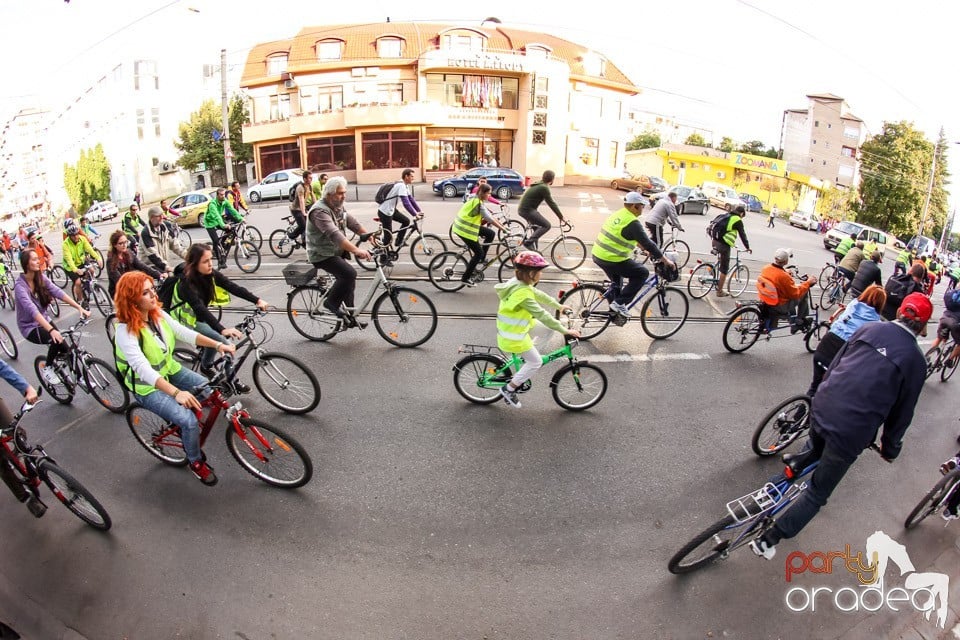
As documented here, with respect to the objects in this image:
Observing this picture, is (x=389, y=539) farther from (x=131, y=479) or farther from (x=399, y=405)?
(x=131, y=479)

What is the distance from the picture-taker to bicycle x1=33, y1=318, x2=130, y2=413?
5.95m

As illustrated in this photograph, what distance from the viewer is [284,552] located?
13.4ft

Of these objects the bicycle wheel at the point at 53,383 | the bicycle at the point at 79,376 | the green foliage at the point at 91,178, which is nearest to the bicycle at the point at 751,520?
the bicycle at the point at 79,376

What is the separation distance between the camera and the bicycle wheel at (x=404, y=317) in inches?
286

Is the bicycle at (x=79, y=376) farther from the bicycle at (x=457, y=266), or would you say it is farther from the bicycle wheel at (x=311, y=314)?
the bicycle at (x=457, y=266)

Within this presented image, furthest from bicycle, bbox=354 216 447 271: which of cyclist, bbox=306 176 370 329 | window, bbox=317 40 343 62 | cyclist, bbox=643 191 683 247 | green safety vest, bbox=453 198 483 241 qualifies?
window, bbox=317 40 343 62

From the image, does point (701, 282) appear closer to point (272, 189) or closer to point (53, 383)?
point (53, 383)

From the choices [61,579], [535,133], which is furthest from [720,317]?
[535,133]

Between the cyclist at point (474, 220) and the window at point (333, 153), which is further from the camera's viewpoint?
the window at point (333, 153)

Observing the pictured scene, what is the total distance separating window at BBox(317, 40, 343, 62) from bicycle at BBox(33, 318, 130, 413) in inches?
1428

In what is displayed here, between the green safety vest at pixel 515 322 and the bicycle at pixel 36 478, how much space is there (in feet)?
12.1

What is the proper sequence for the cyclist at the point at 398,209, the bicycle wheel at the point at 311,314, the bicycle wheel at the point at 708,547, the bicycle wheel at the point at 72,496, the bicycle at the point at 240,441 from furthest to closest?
the cyclist at the point at 398,209 → the bicycle wheel at the point at 311,314 → the bicycle at the point at 240,441 → the bicycle wheel at the point at 72,496 → the bicycle wheel at the point at 708,547

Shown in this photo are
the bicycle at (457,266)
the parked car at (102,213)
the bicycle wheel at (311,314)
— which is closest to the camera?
the bicycle wheel at (311,314)

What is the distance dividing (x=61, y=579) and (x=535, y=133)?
120 feet
